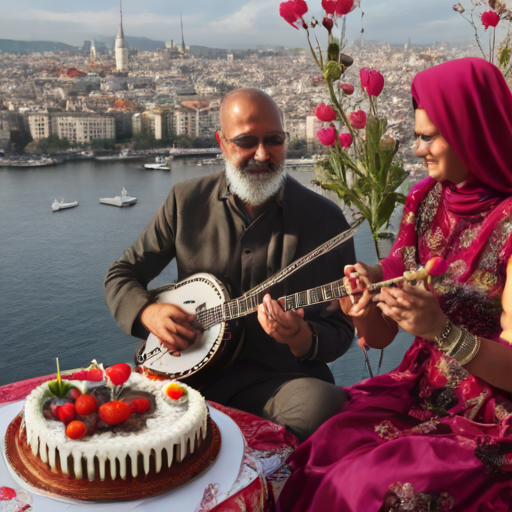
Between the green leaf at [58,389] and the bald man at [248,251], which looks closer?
the green leaf at [58,389]

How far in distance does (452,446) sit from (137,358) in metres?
1.31

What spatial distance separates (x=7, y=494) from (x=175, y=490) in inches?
13.8

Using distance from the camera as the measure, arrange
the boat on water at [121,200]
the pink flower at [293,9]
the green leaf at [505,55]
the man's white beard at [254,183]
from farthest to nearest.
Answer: the boat on water at [121,200] < the green leaf at [505,55] < the pink flower at [293,9] < the man's white beard at [254,183]

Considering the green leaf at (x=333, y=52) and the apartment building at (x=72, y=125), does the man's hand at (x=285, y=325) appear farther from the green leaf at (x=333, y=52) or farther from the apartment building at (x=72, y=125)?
the apartment building at (x=72, y=125)

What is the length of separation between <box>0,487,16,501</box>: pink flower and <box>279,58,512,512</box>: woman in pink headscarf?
2.37 ft

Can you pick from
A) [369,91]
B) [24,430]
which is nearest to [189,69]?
[369,91]

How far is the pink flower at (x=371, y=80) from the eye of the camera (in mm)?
2476

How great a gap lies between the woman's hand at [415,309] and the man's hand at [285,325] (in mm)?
519

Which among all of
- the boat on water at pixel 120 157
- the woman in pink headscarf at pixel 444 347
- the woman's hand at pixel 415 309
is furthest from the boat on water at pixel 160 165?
the woman's hand at pixel 415 309

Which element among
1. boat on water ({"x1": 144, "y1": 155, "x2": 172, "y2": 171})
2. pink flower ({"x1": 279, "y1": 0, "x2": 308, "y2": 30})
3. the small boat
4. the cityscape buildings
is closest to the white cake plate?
pink flower ({"x1": 279, "y1": 0, "x2": 308, "y2": 30})

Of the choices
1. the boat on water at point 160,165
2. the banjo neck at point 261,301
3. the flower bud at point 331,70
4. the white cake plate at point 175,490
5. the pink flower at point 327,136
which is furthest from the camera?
the boat on water at point 160,165

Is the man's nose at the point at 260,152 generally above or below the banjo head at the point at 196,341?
above

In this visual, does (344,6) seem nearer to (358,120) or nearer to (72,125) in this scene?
(358,120)

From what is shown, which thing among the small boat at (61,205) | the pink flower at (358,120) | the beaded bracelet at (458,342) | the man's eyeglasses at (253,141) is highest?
the pink flower at (358,120)
